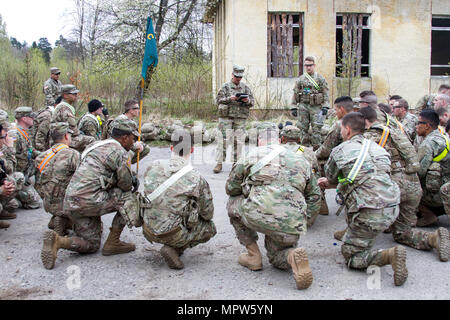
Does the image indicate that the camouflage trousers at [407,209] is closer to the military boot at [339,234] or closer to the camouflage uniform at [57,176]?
the military boot at [339,234]

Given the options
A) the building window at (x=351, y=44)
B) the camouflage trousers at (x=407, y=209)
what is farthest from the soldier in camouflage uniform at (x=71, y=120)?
the building window at (x=351, y=44)

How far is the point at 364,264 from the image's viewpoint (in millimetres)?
3947

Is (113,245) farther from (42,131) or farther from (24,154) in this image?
(42,131)

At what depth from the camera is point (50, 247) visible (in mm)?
4070

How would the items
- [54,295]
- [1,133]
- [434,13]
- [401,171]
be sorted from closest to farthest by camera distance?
1. [54,295]
2. [401,171]
3. [1,133]
4. [434,13]

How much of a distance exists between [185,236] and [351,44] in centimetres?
1091

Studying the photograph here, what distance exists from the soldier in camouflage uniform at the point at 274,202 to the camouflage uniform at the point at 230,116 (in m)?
4.46

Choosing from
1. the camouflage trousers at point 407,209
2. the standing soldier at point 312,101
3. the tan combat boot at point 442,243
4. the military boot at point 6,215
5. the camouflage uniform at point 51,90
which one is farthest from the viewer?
the camouflage uniform at point 51,90

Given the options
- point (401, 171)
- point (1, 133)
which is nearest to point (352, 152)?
point (401, 171)

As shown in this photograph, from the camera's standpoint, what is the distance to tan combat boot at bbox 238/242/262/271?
411cm

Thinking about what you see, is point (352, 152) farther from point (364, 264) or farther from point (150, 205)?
point (150, 205)

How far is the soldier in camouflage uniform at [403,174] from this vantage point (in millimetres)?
4672

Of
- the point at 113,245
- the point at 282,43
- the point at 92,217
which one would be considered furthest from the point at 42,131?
the point at 282,43

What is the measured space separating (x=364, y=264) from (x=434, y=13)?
12.4 m
